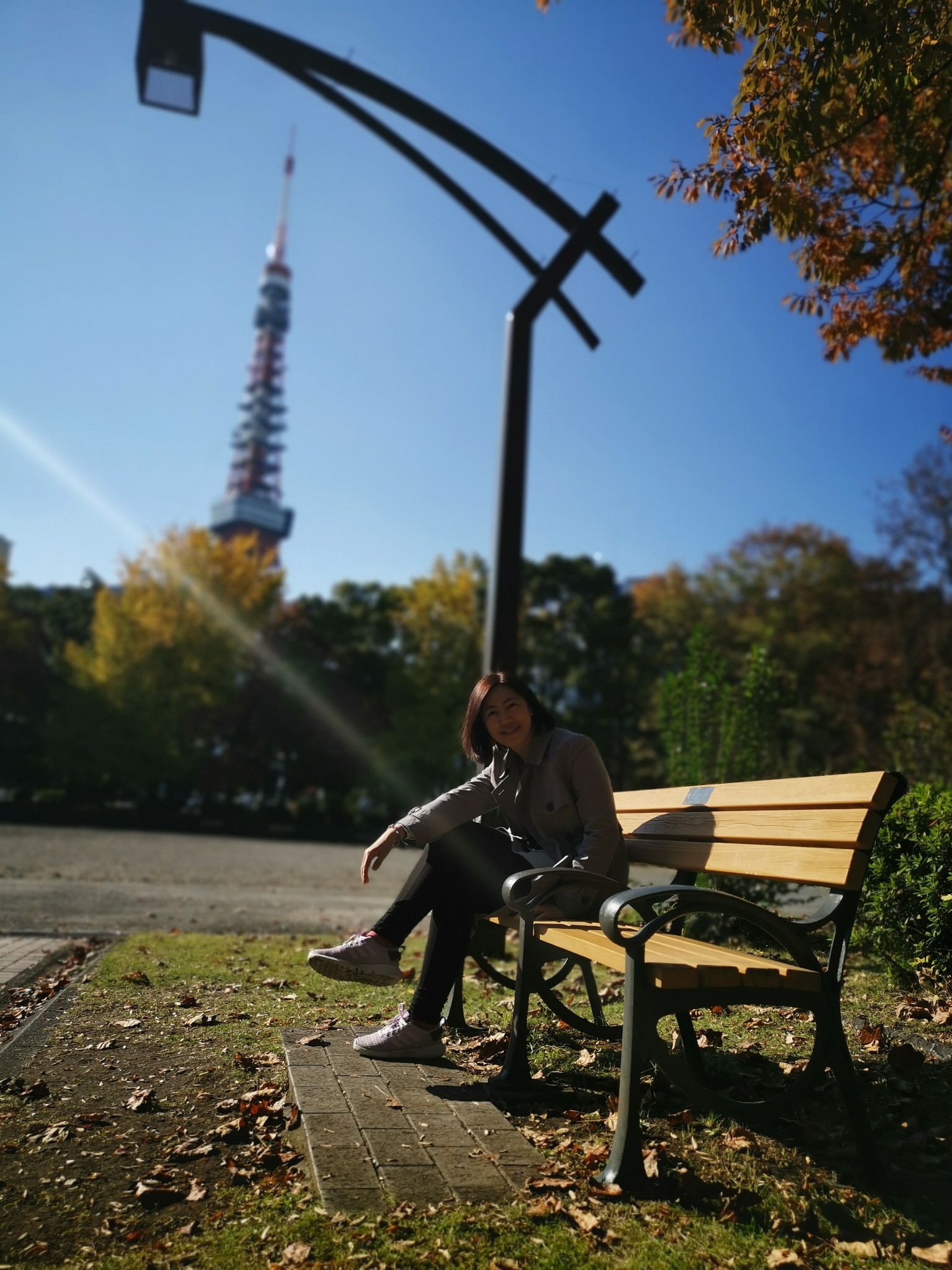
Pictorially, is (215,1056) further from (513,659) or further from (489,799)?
(513,659)

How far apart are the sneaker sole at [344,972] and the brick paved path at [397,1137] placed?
0.29 m

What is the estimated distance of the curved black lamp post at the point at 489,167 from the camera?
6781mm

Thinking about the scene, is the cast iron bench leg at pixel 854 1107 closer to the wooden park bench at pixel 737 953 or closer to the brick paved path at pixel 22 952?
the wooden park bench at pixel 737 953

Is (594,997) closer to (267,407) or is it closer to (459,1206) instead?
(459,1206)

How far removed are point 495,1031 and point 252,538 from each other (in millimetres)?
35253

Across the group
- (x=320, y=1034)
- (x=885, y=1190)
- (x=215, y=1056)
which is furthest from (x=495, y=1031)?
(x=885, y=1190)

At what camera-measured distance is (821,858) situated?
3.06m

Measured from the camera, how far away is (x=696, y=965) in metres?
2.77

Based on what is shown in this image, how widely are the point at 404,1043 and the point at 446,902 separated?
54cm

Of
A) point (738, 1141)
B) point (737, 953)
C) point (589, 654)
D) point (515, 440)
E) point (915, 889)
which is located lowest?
point (738, 1141)

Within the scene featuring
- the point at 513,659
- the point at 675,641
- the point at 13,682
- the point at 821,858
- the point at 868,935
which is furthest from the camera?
the point at 675,641

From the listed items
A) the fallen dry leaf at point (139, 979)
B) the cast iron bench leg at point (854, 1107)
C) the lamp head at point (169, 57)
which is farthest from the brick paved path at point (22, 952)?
the lamp head at point (169, 57)

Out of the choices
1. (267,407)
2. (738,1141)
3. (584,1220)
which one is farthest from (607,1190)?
(267,407)

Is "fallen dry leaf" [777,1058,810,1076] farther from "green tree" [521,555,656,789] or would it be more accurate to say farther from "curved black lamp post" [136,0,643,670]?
"green tree" [521,555,656,789]
